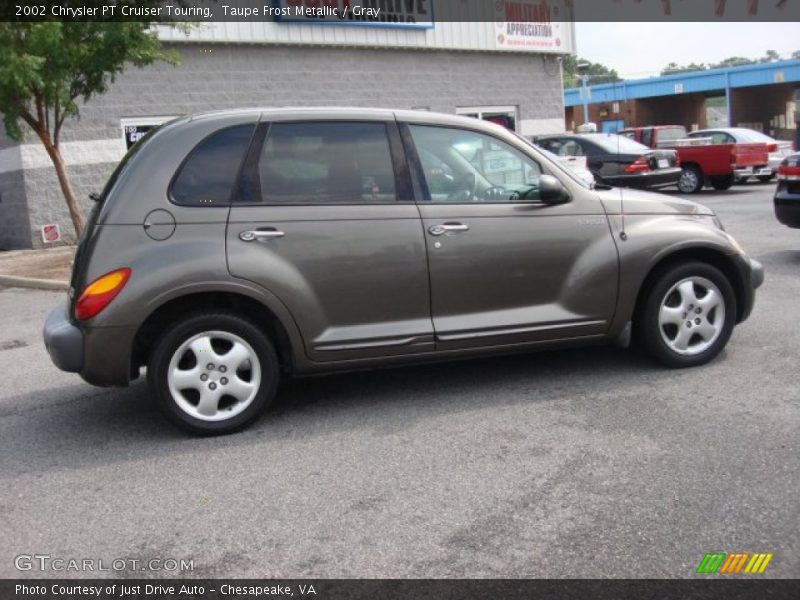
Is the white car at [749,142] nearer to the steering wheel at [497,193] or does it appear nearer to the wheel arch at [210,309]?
the steering wheel at [497,193]

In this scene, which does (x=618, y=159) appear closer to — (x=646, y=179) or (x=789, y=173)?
(x=646, y=179)

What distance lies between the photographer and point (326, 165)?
4.74 meters

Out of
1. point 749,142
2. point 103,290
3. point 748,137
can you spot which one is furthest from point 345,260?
point 748,137

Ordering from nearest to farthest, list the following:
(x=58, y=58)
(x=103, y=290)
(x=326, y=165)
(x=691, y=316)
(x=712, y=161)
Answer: (x=103, y=290) → (x=326, y=165) → (x=691, y=316) → (x=58, y=58) → (x=712, y=161)

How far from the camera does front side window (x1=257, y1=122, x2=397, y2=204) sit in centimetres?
467

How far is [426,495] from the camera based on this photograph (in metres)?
3.69

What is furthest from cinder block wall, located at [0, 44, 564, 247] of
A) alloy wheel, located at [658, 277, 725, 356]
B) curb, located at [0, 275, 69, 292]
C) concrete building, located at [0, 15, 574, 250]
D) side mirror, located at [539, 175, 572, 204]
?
alloy wheel, located at [658, 277, 725, 356]

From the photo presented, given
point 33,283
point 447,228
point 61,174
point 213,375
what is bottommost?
Result: point 33,283

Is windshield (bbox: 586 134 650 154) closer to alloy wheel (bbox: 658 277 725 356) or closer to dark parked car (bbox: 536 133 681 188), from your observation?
dark parked car (bbox: 536 133 681 188)

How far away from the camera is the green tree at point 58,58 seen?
1009 centimetres

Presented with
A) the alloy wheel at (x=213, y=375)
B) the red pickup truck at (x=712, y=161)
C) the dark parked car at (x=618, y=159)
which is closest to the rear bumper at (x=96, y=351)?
the alloy wheel at (x=213, y=375)

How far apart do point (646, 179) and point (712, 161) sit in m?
3.05

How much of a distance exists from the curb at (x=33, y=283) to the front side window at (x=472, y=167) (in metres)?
6.97

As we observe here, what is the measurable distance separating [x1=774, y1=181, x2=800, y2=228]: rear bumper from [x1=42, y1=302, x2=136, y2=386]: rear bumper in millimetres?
7702
